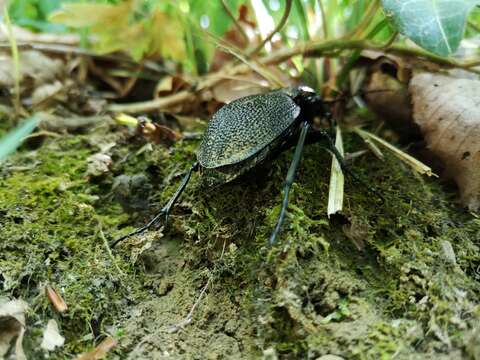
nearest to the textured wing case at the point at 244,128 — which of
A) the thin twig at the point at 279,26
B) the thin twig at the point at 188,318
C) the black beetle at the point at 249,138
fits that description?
the black beetle at the point at 249,138

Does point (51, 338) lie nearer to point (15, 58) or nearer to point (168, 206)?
point (168, 206)

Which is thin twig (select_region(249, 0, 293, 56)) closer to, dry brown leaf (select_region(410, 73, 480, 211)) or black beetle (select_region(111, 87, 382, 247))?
black beetle (select_region(111, 87, 382, 247))

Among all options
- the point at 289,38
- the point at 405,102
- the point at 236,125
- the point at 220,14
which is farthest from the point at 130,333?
the point at 220,14

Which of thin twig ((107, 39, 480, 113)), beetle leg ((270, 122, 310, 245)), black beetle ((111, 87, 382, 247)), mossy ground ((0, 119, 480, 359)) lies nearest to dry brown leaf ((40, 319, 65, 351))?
mossy ground ((0, 119, 480, 359))

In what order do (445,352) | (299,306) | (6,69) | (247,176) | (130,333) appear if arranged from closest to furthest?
(445,352)
(299,306)
(130,333)
(247,176)
(6,69)

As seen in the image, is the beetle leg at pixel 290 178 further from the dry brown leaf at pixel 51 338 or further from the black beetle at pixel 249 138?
the dry brown leaf at pixel 51 338

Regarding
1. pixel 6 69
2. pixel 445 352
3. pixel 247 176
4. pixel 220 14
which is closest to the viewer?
pixel 445 352

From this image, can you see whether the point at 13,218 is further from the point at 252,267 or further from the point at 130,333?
the point at 252,267
